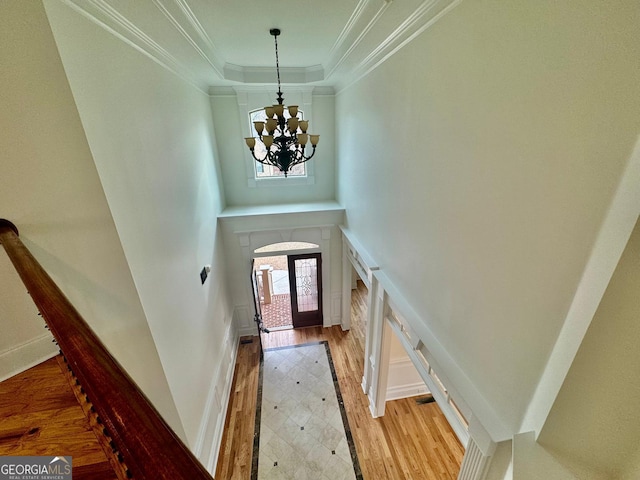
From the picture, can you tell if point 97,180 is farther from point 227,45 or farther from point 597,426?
point 597,426

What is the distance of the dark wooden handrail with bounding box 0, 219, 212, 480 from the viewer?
17.0 inches

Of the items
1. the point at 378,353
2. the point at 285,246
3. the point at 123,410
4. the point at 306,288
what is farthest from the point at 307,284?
the point at 123,410

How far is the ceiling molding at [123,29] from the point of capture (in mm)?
1596

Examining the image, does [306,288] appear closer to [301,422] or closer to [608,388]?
[301,422]

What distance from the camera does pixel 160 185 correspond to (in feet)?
8.20

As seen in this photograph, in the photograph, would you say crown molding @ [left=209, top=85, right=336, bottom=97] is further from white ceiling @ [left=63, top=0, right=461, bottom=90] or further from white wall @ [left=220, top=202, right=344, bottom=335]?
white wall @ [left=220, top=202, right=344, bottom=335]

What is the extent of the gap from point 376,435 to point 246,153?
5.34 meters

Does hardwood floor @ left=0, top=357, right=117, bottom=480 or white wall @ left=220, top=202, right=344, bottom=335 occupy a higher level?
hardwood floor @ left=0, top=357, right=117, bottom=480

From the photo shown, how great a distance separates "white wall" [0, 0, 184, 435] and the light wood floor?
9.54ft

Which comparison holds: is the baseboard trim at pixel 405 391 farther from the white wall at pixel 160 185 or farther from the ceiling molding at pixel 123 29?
the ceiling molding at pixel 123 29

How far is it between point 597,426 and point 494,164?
51.2 inches

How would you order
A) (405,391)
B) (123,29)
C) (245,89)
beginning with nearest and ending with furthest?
(123,29) < (405,391) < (245,89)

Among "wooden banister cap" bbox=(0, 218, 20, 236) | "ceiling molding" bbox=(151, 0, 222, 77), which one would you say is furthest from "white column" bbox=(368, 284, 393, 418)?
"ceiling molding" bbox=(151, 0, 222, 77)

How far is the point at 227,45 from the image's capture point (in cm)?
319
